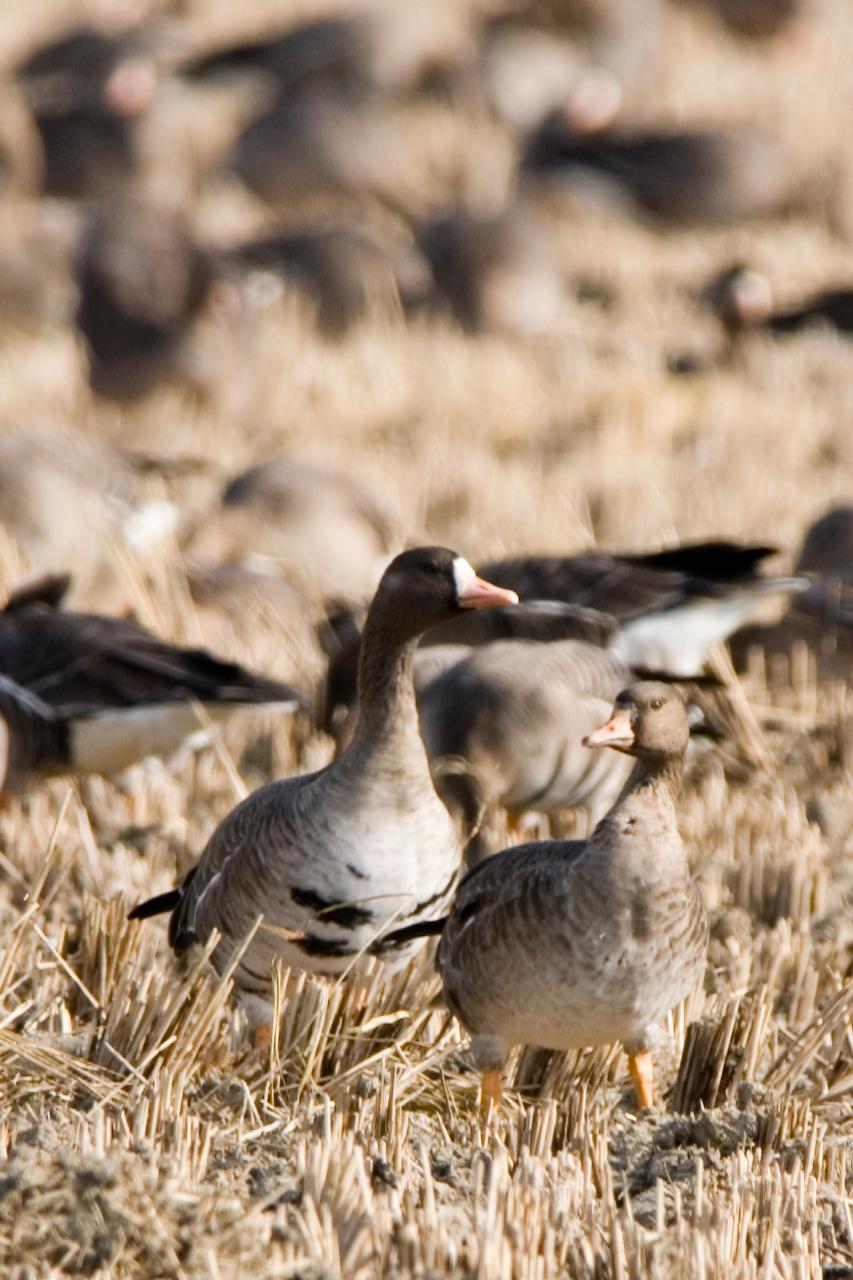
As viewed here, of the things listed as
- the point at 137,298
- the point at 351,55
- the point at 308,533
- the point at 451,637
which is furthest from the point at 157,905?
the point at 351,55

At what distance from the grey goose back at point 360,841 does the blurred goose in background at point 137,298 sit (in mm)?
8137

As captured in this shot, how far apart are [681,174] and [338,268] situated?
13.9 ft

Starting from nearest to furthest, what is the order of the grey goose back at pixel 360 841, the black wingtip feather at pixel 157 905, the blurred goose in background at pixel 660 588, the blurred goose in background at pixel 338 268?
1. the grey goose back at pixel 360 841
2. the black wingtip feather at pixel 157 905
3. the blurred goose in background at pixel 660 588
4. the blurred goose in background at pixel 338 268

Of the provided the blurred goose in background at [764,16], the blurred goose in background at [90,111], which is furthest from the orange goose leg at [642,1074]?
Answer: the blurred goose in background at [764,16]

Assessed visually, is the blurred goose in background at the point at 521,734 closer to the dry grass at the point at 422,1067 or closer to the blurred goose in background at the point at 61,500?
the dry grass at the point at 422,1067

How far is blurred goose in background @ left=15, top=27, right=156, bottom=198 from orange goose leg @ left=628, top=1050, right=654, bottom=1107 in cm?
1574

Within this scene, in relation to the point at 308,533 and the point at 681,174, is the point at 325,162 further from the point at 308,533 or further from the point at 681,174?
the point at 308,533

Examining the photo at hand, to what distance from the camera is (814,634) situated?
707cm

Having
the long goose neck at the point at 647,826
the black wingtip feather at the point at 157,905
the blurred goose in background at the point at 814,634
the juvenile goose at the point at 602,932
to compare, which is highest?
the long goose neck at the point at 647,826

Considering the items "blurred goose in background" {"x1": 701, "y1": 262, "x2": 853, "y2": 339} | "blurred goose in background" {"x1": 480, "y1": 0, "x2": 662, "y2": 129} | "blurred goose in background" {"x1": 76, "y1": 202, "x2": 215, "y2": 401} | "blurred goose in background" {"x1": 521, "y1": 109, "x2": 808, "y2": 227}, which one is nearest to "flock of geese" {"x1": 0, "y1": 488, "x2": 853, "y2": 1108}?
"blurred goose in background" {"x1": 76, "y1": 202, "x2": 215, "y2": 401}

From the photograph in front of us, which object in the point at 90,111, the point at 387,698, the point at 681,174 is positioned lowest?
the point at 387,698

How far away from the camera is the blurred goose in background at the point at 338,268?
544 inches

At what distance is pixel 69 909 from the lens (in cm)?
457

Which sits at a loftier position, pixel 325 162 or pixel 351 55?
pixel 351 55
